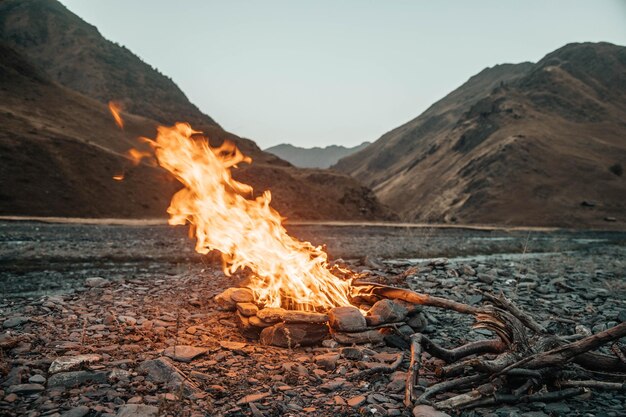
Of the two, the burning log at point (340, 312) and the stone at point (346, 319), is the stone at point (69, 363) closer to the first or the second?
the burning log at point (340, 312)

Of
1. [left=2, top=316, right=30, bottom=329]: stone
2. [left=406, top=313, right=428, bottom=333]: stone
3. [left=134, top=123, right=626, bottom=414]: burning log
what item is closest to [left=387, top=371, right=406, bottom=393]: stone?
[left=134, top=123, right=626, bottom=414]: burning log

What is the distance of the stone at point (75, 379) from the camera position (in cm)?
584

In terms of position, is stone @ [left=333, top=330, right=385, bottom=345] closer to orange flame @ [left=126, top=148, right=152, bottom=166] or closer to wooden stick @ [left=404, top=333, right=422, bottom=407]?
wooden stick @ [left=404, top=333, right=422, bottom=407]

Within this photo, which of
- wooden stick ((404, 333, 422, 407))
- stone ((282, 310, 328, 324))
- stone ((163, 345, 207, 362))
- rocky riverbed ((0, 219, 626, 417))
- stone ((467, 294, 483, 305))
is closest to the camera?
rocky riverbed ((0, 219, 626, 417))

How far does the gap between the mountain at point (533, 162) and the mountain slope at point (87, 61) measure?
8975 centimetres

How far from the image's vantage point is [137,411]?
5.18 metres

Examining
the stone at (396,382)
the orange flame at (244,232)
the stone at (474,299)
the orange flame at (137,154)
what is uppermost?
the orange flame at (137,154)

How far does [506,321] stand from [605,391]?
173 centimetres

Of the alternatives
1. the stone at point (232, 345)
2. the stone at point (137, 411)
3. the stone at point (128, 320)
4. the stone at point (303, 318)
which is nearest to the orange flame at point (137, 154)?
the stone at point (128, 320)

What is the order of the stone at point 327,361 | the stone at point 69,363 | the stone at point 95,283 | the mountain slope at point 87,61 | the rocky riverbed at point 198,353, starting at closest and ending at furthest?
1. the rocky riverbed at point 198,353
2. the stone at point 69,363
3. the stone at point 327,361
4. the stone at point 95,283
5. the mountain slope at point 87,61

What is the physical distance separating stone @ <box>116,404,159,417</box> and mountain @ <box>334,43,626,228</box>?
79592 mm

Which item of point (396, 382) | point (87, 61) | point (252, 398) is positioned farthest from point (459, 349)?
point (87, 61)

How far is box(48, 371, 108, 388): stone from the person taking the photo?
19.1 feet

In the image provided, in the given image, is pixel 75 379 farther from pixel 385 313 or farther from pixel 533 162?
pixel 533 162
